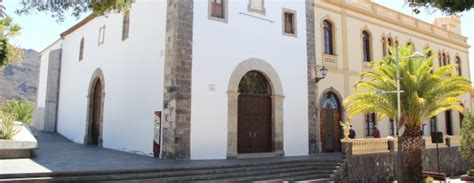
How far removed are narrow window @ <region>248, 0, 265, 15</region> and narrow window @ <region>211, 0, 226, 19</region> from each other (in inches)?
46.5

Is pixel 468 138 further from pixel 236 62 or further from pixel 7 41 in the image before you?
pixel 7 41

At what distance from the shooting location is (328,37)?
18.0 metres

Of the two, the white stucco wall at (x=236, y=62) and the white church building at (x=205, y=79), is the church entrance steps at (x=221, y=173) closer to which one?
the white church building at (x=205, y=79)

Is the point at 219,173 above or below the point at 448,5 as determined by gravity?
below

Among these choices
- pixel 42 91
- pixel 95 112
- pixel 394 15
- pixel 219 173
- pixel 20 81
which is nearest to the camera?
pixel 219 173

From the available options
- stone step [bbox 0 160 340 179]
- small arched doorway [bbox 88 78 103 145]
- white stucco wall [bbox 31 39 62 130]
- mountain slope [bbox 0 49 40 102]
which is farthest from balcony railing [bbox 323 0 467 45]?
mountain slope [bbox 0 49 40 102]

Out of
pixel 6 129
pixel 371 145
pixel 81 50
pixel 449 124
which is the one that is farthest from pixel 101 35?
pixel 449 124

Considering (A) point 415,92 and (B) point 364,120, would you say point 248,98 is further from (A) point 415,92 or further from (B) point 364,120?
(B) point 364,120

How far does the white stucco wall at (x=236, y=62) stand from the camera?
42.4 ft

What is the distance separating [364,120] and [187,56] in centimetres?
989

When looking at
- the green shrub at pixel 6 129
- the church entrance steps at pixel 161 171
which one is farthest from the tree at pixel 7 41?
the church entrance steps at pixel 161 171

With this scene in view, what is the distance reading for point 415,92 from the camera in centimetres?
1279

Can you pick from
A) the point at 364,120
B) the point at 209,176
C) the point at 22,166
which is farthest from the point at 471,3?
the point at 364,120

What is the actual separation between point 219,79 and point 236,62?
3.32 ft
